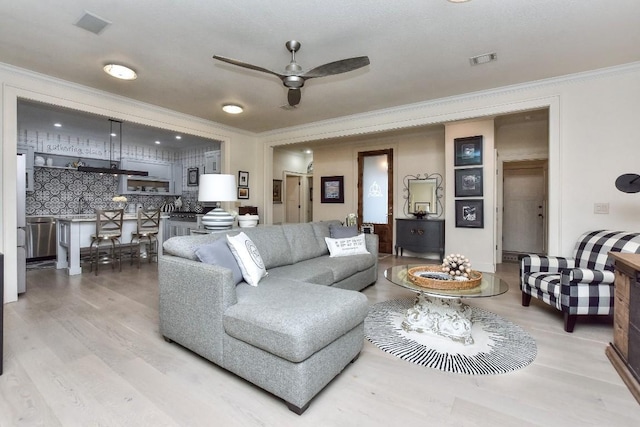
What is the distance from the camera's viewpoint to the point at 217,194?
10.5 feet

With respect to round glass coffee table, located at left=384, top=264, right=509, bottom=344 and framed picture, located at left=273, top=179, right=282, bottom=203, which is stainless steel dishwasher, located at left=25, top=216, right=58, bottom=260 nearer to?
framed picture, located at left=273, top=179, right=282, bottom=203

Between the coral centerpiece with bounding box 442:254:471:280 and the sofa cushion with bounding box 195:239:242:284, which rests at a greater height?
the sofa cushion with bounding box 195:239:242:284

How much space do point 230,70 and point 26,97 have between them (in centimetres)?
237

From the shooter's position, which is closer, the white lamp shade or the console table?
the console table

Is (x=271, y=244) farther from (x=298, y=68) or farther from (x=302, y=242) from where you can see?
(x=298, y=68)

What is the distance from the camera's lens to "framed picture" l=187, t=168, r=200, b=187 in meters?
7.92

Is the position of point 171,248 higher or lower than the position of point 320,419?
higher

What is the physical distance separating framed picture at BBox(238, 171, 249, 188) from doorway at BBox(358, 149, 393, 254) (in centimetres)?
252

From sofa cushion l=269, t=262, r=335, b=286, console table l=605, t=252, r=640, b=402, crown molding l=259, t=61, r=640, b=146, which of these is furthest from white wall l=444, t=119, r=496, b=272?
sofa cushion l=269, t=262, r=335, b=286

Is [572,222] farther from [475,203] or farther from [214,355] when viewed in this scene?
[214,355]

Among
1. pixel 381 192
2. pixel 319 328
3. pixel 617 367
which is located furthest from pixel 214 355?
pixel 381 192

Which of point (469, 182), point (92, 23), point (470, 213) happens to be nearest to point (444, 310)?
point (470, 213)

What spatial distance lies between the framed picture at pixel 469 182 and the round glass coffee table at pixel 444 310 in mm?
2666

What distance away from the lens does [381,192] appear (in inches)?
269
